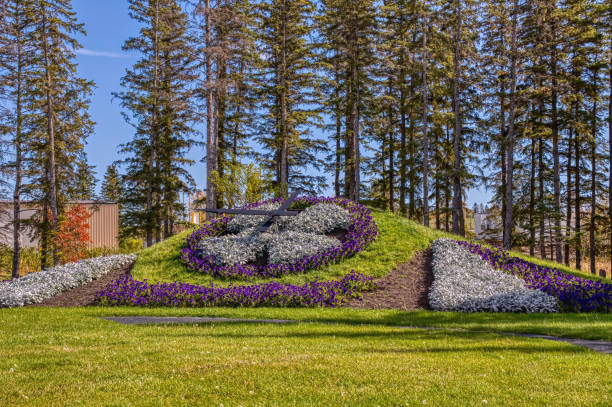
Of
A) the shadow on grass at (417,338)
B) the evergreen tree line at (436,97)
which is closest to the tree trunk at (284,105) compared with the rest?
the evergreen tree line at (436,97)

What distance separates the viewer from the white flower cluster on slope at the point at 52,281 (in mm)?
11031

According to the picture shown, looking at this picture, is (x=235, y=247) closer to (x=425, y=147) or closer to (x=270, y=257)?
(x=270, y=257)

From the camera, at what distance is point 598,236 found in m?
21.5

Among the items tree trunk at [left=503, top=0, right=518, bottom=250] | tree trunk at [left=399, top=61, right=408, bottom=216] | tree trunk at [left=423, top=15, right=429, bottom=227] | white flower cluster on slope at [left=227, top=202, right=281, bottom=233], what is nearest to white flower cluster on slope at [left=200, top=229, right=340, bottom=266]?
white flower cluster on slope at [left=227, top=202, right=281, bottom=233]

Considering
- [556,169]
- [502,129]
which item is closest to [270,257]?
[556,169]

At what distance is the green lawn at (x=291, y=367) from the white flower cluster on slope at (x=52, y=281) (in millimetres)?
4008

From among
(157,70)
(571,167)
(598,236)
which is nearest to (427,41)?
(571,167)

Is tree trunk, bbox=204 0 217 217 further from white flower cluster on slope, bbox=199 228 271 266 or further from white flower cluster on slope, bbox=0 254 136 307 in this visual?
white flower cluster on slope, bbox=0 254 136 307

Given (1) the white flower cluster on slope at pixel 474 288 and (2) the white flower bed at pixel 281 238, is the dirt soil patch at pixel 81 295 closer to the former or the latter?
(2) the white flower bed at pixel 281 238

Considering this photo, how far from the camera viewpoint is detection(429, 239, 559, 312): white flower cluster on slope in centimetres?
1000

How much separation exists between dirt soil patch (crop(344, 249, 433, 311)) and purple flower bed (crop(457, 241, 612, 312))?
6.58ft

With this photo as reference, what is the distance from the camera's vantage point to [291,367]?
472 centimetres

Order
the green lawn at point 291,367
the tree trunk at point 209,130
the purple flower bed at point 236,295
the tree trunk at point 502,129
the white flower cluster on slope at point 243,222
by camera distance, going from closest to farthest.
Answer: the green lawn at point 291,367, the purple flower bed at point 236,295, the white flower cluster on slope at point 243,222, the tree trunk at point 209,130, the tree trunk at point 502,129

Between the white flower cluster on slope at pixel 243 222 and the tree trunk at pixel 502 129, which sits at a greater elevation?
the tree trunk at pixel 502 129
